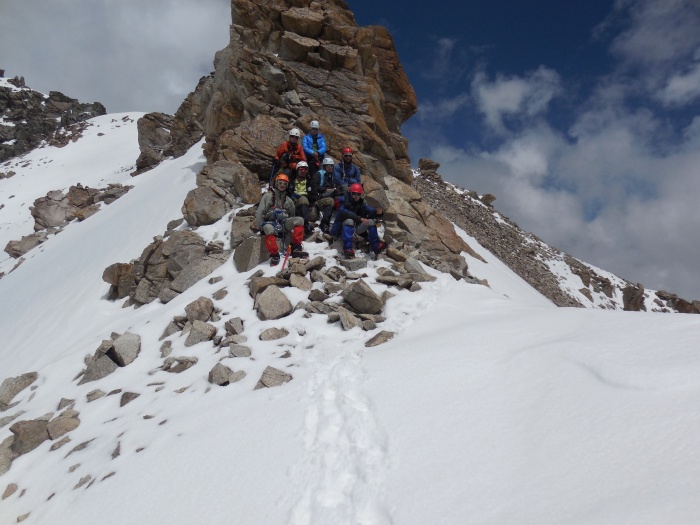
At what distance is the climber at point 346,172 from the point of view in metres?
12.4

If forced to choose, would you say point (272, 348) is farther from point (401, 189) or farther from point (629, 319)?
point (401, 189)

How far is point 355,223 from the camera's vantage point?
10.3 metres

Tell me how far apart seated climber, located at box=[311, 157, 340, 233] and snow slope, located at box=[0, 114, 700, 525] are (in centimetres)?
416

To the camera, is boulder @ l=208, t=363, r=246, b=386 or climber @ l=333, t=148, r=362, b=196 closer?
boulder @ l=208, t=363, r=246, b=386

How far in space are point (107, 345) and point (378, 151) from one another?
14.7 m

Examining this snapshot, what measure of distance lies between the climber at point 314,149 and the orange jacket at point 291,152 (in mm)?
613

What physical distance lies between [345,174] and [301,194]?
2.07 meters

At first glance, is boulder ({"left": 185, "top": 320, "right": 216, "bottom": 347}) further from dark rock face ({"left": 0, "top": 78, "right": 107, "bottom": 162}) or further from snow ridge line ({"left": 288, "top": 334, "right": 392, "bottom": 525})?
dark rock face ({"left": 0, "top": 78, "right": 107, "bottom": 162})

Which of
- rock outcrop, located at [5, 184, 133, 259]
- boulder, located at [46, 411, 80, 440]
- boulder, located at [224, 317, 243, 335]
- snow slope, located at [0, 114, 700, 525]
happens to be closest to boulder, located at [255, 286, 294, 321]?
snow slope, located at [0, 114, 700, 525]

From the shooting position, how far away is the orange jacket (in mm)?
12406

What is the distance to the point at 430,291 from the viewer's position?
8781 mm

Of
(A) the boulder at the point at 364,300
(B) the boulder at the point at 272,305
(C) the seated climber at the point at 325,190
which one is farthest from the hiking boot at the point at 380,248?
(B) the boulder at the point at 272,305

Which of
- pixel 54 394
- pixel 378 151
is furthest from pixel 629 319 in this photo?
pixel 378 151

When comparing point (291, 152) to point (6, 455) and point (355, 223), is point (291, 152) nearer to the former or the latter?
point (355, 223)
